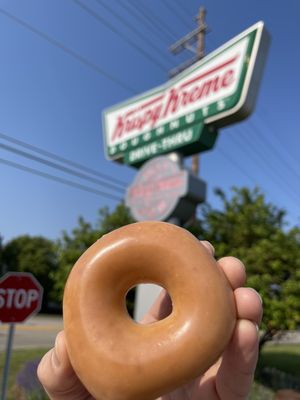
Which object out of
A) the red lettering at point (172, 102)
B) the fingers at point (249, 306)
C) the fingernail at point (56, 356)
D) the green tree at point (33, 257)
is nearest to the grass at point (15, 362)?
the red lettering at point (172, 102)

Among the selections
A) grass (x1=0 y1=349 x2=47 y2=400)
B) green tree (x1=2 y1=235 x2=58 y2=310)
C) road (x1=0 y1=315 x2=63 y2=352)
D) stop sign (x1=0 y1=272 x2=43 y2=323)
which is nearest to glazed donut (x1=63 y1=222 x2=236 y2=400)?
stop sign (x1=0 y1=272 x2=43 y2=323)

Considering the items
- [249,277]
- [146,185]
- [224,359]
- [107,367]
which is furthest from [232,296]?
[249,277]

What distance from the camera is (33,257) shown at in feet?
119

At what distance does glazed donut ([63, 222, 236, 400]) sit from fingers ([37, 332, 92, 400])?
74 mm

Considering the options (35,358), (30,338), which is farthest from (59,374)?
(30,338)

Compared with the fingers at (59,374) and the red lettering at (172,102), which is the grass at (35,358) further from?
the red lettering at (172,102)

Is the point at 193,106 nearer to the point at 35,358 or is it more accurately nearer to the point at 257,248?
the point at 257,248

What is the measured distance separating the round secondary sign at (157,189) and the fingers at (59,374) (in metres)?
5.19

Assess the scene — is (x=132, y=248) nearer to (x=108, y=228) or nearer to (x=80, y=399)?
(x=80, y=399)

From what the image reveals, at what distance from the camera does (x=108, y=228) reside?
10875 mm

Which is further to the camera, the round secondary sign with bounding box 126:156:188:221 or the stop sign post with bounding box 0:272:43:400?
the round secondary sign with bounding box 126:156:188:221

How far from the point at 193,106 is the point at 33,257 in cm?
3180

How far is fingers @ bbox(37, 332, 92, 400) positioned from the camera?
155 cm

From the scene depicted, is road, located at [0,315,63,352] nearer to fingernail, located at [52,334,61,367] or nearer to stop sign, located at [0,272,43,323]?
stop sign, located at [0,272,43,323]
